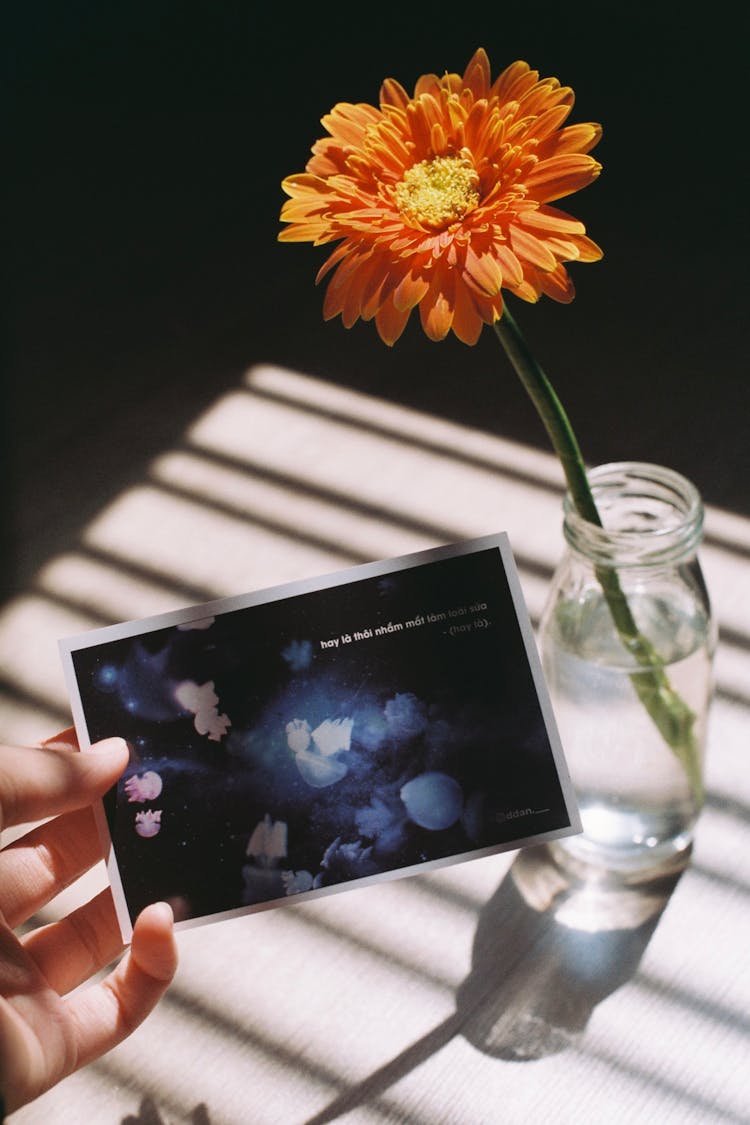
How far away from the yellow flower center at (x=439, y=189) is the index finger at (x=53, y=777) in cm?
34

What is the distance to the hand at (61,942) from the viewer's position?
64 cm

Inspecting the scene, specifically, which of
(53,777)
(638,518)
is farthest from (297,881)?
(638,518)

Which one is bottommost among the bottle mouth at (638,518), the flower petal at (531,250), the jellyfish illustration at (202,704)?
the jellyfish illustration at (202,704)

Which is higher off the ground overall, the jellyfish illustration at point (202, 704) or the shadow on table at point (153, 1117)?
the jellyfish illustration at point (202, 704)

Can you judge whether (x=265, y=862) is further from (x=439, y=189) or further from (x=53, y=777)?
(x=439, y=189)

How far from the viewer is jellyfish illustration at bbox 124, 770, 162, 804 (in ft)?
2.23

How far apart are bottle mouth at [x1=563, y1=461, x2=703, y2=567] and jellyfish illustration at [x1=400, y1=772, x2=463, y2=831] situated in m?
0.16

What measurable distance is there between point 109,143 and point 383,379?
61cm

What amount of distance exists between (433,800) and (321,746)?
0.24 ft

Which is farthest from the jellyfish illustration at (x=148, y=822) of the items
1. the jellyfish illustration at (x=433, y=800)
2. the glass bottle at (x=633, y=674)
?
the glass bottle at (x=633, y=674)

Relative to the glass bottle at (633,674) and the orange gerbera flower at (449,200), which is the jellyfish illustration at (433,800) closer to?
the glass bottle at (633,674)

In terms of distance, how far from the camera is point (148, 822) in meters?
0.68

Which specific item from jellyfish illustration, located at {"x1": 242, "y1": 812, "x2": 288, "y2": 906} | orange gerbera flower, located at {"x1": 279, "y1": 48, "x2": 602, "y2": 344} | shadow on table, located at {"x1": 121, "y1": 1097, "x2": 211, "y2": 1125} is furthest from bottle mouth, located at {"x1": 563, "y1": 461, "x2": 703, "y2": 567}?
shadow on table, located at {"x1": 121, "y1": 1097, "x2": 211, "y2": 1125}

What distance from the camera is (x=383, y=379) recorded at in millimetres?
1154
